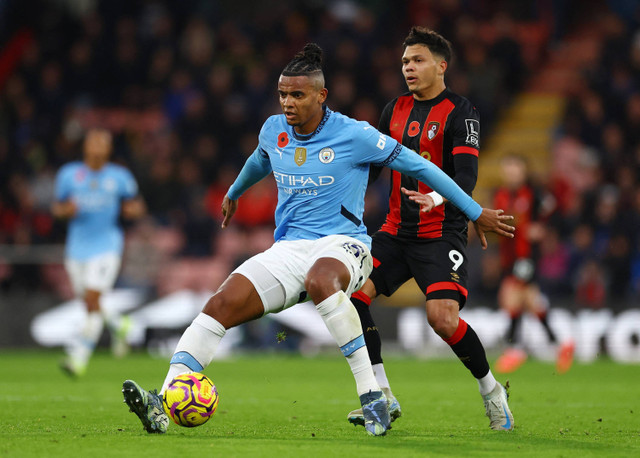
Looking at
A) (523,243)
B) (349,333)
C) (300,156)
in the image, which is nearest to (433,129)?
(300,156)

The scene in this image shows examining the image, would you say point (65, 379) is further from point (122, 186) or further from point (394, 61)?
point (394, 61)

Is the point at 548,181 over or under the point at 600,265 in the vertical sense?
over

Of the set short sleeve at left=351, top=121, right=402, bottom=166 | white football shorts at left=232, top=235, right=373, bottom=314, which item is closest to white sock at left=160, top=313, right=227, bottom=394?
white football shorts at left=232, top=235, right=373, bottom=314

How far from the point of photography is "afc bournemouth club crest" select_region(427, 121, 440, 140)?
6.45m

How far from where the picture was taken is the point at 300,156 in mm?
5918

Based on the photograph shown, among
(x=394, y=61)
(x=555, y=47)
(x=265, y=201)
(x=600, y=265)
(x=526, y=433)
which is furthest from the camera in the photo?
(x=555, y=47)

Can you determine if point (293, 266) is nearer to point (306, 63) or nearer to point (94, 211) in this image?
point (306, 63)

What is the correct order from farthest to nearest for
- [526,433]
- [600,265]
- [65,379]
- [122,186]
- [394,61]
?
[394,61] → [600,265] → [122,186] → [65,379] → [526,433]

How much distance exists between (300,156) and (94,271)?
620 centimetres

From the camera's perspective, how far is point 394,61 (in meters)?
18.2

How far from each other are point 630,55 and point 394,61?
405cm

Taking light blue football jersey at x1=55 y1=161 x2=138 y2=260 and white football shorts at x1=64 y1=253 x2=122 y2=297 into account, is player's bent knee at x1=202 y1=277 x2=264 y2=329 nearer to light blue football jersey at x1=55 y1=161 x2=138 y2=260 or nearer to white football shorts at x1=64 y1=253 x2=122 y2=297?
white football shorts at x1=64 y1=253 x2=122 y2=297

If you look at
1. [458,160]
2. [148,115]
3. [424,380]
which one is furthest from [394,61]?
[458,160]

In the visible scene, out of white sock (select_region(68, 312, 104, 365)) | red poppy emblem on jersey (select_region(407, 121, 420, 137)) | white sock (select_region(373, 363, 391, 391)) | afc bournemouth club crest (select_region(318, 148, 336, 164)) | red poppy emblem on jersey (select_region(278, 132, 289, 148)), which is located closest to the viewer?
afc bournemouth club crest (select_region(318, 148, 336, 164))
